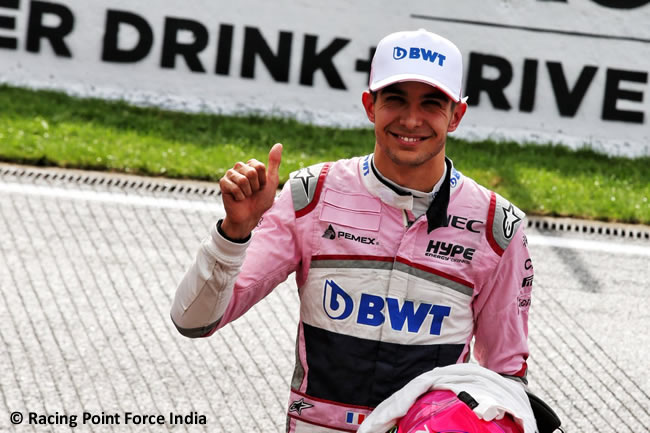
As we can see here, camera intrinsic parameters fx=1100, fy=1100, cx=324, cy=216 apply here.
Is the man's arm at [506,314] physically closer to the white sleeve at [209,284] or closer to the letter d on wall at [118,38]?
the white sleeve at [209,284]

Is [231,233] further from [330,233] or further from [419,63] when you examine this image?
[419,63]

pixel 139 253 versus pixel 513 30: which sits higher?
pixel 513 30

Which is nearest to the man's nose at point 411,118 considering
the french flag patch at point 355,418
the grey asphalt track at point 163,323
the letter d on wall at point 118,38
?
the french flag patch at point 355,418

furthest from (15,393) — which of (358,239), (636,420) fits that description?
(636,420)

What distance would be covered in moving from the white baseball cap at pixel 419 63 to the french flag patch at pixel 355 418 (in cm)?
100

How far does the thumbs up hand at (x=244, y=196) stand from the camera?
299cm

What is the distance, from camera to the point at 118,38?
35.9 feet

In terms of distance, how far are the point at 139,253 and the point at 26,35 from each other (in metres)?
4.41

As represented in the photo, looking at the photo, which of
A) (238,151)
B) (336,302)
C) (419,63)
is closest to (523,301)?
(336,302)

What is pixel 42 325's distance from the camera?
6332mm

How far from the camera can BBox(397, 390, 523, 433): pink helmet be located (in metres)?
2.85

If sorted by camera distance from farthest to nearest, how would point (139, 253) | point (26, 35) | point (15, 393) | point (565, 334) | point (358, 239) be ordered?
point (26, 35) < point (139, 253) < point (565, 334) < point (15, 393) < point (358, 239)

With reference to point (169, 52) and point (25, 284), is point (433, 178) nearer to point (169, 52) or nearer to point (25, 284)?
point (25, 284)

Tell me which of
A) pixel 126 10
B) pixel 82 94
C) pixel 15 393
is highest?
pixel 126 10
